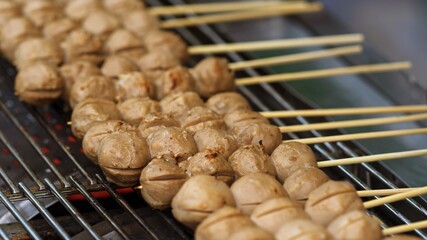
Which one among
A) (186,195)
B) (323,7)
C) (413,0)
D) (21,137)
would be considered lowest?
(413,0)

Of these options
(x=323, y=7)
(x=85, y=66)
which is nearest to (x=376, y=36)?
(x=323, y=7)

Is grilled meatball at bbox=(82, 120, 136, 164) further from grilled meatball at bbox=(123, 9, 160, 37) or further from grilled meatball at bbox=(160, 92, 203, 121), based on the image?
grilled meatball at bbox=(123, 9, 160, 37)

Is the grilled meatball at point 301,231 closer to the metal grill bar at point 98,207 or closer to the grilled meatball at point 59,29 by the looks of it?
the metal grill bar at point 98,207

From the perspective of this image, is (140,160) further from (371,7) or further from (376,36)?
(371,7)

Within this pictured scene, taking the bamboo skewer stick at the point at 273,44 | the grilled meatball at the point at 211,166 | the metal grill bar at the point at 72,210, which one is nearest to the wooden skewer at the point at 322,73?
the bamboo skewer stick at the point at 273,44

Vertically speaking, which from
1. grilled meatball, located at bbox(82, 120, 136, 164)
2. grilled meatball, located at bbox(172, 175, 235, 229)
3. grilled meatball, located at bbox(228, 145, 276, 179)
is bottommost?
grilled meatball, located at bbox(228, 145, 276, 179)

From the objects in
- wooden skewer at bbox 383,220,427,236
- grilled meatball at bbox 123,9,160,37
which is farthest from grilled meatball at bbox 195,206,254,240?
grilled meatball at bbox 123,9,160,37
